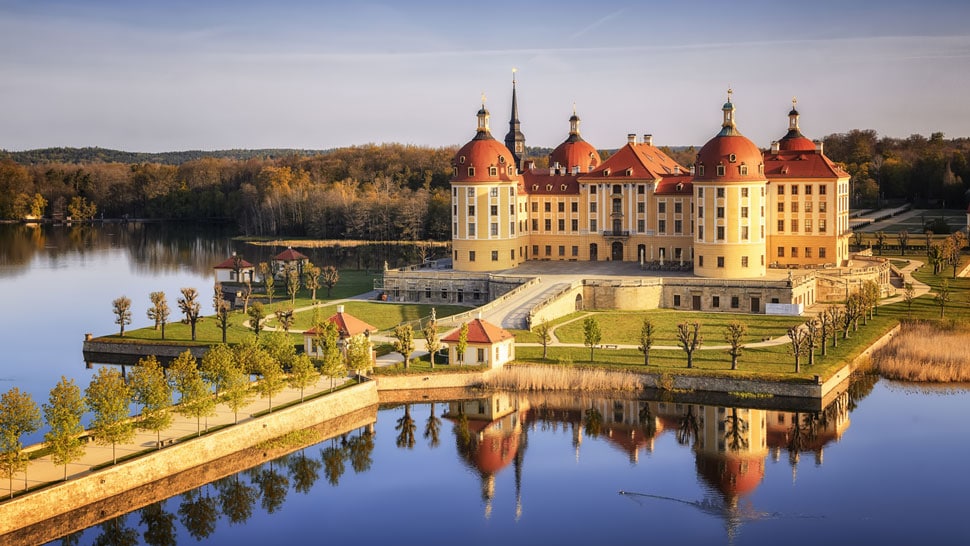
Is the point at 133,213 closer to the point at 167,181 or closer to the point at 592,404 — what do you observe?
the point at 167,181

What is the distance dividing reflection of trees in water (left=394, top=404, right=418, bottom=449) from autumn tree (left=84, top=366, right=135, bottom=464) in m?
8.42

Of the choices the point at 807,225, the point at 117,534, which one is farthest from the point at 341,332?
the point at 807,225

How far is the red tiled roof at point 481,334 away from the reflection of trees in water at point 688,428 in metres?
7.49

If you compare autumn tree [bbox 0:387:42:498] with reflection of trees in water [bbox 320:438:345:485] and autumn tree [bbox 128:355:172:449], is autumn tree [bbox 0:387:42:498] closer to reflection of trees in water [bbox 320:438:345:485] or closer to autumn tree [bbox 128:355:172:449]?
autumn tree [bbox 128:355:172:449]

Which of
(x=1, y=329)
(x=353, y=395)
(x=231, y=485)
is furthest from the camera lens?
(x=1, y=329)

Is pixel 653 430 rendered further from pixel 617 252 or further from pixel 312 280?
pixel 617 252

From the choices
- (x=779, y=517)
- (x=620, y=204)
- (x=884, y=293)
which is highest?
(x=620, y=204)

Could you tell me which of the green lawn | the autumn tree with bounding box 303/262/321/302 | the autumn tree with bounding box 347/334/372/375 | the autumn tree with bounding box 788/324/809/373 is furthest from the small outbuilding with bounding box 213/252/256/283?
the autumn tree with bounding box 788/324/809/373

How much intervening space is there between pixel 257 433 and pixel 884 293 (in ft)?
113

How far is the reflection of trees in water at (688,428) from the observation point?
36344mm

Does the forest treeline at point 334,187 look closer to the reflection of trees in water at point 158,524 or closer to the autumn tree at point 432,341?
the autumn tree at point 432,341

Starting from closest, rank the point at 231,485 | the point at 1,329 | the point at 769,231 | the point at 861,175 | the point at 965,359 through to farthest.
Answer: the point at 231,485 < the point at 965,359 < the point at 1,329 < the point at 769,231 < the point at 861,175

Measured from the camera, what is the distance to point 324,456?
34656 mm

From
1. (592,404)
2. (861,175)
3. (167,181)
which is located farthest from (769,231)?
(167,181)
